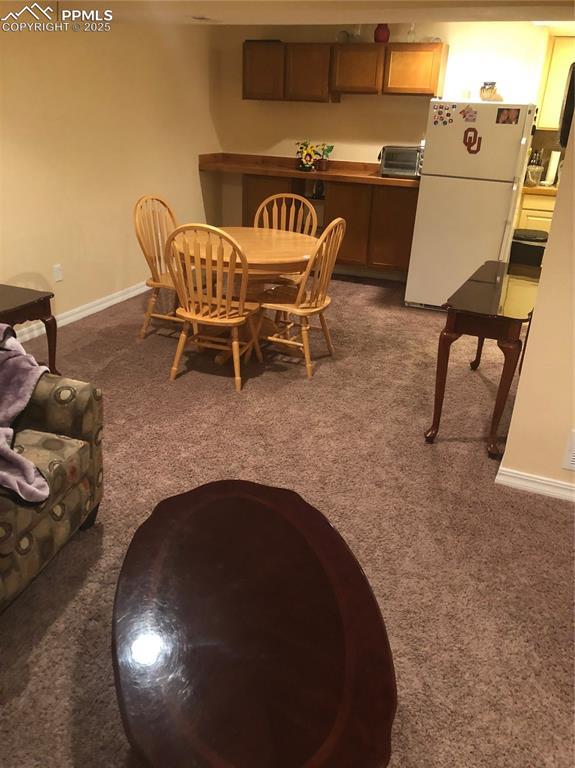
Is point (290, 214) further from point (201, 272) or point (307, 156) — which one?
point (201, 272)

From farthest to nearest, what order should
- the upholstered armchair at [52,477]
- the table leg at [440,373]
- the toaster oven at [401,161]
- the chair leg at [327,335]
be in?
the toaster oven at [401,161], the chair leg at [327,335], the table leg at [440,373], the upholstered armchair at [52,477]

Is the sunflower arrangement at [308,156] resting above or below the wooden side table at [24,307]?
above

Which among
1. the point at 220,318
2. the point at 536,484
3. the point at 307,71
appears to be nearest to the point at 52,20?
the point at 220,318

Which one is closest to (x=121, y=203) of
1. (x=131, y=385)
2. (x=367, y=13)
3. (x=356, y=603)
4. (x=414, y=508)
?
(x=131, y=385)

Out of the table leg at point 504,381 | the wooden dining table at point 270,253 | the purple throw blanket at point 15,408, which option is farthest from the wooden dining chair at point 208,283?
the table leg at point 504,381

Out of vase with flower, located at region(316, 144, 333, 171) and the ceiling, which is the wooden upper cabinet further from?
the ceiling

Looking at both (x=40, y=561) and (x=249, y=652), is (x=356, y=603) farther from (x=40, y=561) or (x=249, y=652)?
(x=40, y=561)

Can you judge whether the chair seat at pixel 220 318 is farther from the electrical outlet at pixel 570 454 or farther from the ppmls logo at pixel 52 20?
the ppmls logo at pixel 52 20

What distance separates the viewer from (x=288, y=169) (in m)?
5.64

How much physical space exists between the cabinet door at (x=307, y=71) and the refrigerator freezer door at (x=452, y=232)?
4.82 feet

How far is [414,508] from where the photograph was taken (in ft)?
7.78

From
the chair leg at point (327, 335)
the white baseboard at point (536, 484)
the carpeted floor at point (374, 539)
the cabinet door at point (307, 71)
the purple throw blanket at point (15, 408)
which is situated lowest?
the carpeted floor at point (374, 539)

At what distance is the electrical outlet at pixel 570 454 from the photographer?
2.38 m

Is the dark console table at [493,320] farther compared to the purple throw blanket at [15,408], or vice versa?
the dark console table at [493,320]
